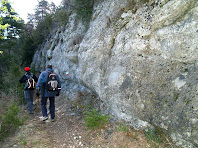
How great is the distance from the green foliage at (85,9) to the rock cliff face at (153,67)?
116 inches

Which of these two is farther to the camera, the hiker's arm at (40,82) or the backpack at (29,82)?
the backpack at (29,82)

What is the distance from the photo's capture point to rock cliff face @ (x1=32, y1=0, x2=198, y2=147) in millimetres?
3143

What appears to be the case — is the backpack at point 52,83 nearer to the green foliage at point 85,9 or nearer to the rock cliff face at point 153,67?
the rock cliff face at point 153,67

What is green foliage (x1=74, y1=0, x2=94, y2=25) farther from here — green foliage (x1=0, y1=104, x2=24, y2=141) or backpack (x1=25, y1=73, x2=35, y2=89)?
green foliage (x1=0, y1=104, x2=24, y2=141)

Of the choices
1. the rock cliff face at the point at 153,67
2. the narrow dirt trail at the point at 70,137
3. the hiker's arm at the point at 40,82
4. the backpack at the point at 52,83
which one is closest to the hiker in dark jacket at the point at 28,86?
the narrow dirt trail at the point at 70,137

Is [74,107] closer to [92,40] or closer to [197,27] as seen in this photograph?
[92,40]

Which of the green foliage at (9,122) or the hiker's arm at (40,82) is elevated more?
the hiker's arm at (40,82)

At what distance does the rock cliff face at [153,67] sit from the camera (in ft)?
10.3

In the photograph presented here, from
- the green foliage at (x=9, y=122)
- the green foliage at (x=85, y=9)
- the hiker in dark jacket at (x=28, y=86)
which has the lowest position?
the green foliage at (x=9, y=122)

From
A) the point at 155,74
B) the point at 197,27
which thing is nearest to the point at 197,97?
the point at 155,74

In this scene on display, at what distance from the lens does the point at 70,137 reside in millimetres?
4469

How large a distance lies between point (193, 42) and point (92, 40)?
4822 mm

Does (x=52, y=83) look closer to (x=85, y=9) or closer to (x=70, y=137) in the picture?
(x=70, y=137)

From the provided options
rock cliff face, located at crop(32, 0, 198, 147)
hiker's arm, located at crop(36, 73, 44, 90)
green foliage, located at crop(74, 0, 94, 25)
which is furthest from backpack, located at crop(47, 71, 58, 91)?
green foliage, located at crop(74, 0, 94, 25)
